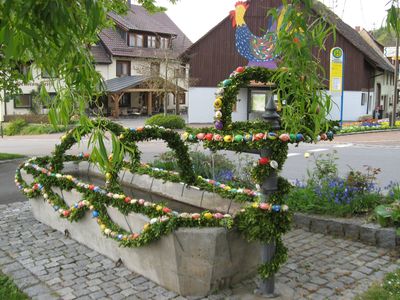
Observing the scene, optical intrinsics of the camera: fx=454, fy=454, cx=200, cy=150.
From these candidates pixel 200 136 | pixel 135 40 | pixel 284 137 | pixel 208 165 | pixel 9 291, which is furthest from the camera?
pixel 135 40

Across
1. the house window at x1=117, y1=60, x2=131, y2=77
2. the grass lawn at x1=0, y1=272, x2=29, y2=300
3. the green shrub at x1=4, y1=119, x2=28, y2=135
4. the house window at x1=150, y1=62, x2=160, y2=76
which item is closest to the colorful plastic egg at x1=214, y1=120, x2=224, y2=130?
the grass lawn at x1=0, y1=272, x2=29, y2=300

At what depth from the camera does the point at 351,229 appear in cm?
577

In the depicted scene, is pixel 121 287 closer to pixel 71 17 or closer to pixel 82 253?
pixel 82 253

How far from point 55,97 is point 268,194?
2.28 meters

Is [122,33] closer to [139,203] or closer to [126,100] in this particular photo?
[126,100]

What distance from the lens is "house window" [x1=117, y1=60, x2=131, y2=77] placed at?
4441 centimetres

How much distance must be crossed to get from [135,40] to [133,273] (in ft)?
139

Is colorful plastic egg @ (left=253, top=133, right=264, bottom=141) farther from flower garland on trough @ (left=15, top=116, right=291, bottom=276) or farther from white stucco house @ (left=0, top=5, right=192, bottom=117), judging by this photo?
white stucco house @ (left=0, top=5, right=192, bottom=117)

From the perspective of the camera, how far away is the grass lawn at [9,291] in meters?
4.25

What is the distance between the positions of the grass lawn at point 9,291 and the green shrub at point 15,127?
98.6ft

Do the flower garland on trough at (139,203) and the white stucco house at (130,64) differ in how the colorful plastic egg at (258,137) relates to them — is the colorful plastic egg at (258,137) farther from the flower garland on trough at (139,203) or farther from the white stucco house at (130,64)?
the white stucco house at (130,64)

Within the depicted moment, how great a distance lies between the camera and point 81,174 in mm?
7855

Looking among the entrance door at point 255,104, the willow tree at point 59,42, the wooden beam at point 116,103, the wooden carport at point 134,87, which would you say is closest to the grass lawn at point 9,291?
the willow tree at point 59,42

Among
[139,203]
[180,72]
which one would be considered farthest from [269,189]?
[180,72]
